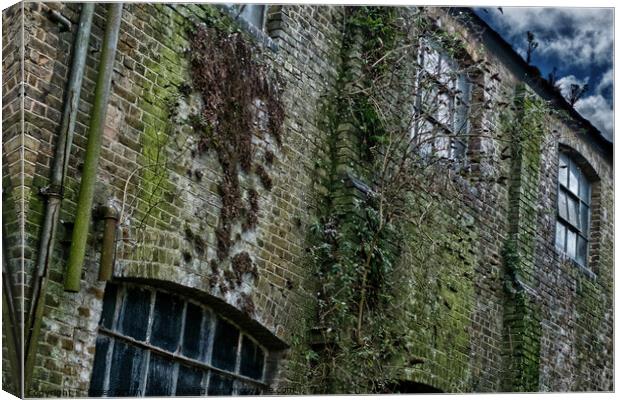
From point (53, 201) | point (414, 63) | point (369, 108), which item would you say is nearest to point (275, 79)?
point (369, 108)

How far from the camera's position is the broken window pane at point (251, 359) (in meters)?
7.80

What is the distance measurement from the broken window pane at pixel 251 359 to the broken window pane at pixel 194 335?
0.45 m

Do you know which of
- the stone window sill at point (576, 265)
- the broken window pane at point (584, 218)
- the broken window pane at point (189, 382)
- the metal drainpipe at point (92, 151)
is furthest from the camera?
the broken window pane at point (584, 218)

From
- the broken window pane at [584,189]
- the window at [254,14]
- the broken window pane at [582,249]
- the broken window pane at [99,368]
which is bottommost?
the broken window pane at [99,368]

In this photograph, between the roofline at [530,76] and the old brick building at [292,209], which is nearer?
the old brick building at [292,209]

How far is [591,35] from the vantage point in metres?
8.97

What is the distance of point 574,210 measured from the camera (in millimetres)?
11359

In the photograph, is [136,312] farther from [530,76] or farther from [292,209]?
[530,76]

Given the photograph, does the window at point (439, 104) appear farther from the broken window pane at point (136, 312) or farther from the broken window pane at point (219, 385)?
the broken window pane at point (136, 312)

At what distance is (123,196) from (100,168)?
0.27 m

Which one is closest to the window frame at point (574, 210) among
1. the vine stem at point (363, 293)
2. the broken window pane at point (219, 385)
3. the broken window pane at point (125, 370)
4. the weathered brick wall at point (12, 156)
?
the vine stem at point (363, 293)

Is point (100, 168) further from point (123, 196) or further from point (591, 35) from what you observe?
point (591, 35)

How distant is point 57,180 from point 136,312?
45.7 inches

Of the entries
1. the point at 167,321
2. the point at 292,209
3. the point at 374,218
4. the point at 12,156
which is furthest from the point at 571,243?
the point at 12,156
